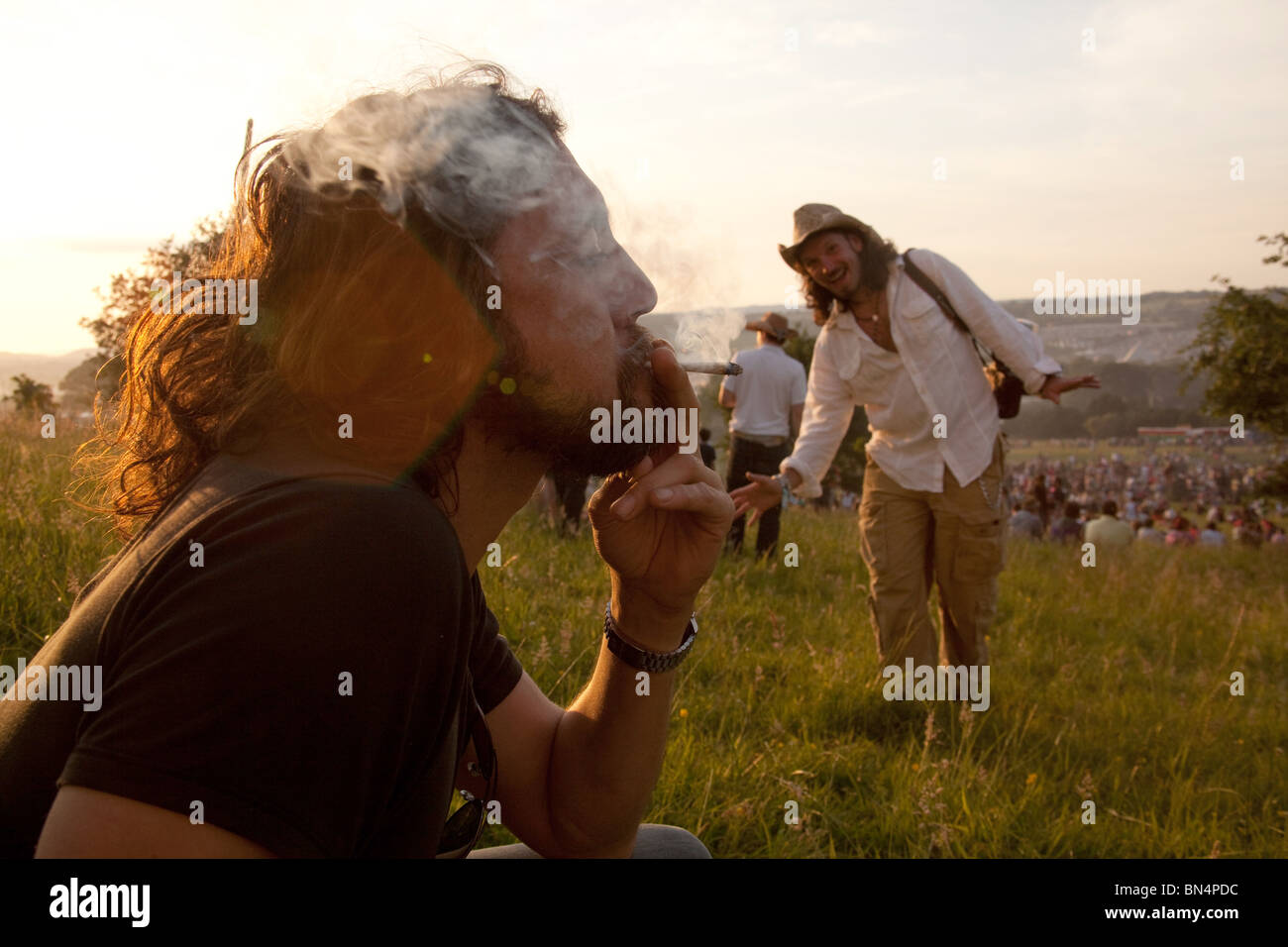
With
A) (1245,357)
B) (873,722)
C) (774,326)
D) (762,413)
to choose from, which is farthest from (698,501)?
(1245,357)

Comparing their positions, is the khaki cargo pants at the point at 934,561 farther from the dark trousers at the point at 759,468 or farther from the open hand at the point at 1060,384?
the dark trousers at the point at 759,468

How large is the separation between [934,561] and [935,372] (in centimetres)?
102

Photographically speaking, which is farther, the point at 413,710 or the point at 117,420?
the point at 117,420

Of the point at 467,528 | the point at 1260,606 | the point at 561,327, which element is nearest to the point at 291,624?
the point at 467,528

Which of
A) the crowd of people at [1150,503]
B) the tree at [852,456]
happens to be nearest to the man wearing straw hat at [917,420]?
the crowd of people at [1150,503]

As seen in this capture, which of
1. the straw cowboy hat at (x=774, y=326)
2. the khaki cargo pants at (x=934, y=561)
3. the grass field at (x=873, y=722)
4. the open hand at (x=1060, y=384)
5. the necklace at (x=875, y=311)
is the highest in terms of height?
the straw cowboy hat at (x=774, y=326)

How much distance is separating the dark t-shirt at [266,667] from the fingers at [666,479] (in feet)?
1.87

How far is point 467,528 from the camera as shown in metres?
1.56

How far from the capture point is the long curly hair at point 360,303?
1331 mm

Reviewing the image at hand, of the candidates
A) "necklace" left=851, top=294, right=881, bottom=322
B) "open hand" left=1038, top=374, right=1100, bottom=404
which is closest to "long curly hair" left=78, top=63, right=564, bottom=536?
"open hand" left=1038, top=374, right=1100, bottom=404

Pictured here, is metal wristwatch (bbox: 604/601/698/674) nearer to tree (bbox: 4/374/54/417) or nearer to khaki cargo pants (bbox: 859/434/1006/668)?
khaki cargo pants (bbox: 859/434/1006/668)

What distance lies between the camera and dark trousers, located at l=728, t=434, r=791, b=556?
8109mm
